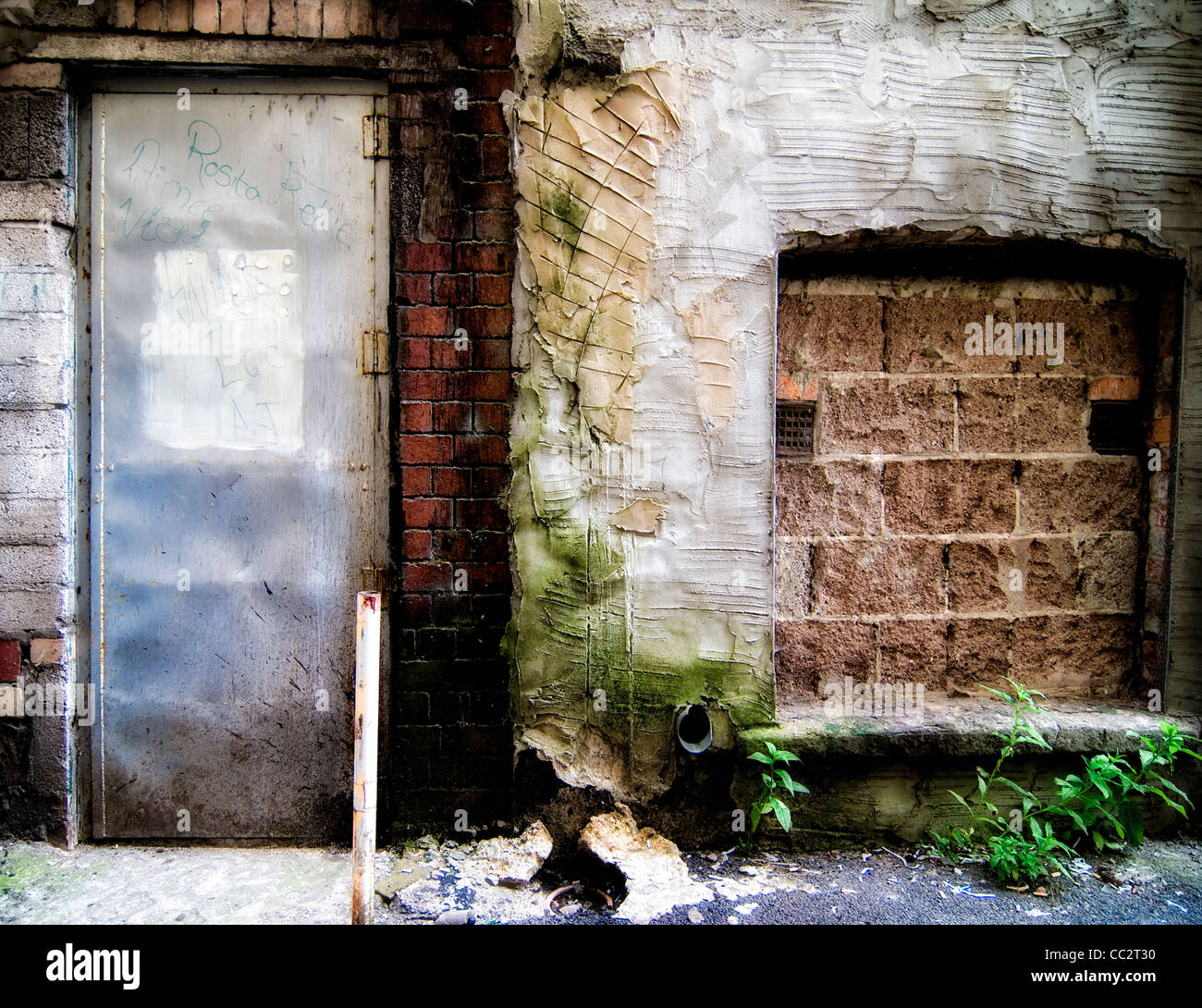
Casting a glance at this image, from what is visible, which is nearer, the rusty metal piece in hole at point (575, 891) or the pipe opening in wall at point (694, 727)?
the rusty metal piece in hole at point (575, 891)

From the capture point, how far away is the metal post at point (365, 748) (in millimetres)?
1901

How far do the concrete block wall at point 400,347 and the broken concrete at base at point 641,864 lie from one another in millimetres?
365

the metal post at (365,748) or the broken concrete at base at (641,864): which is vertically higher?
the metal post at (365,748)

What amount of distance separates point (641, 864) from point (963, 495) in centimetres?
176

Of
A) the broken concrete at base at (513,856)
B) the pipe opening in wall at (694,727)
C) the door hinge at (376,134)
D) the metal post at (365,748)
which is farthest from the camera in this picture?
the door hinge at (376,134)

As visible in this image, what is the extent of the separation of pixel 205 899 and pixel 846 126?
326 cm

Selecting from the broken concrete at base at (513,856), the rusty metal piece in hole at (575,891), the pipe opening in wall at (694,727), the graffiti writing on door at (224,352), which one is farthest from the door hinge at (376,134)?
the rusty metal piece in hole at (575,891)

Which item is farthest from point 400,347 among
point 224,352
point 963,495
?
point 963,495

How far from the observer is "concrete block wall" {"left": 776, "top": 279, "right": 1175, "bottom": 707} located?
2803mm

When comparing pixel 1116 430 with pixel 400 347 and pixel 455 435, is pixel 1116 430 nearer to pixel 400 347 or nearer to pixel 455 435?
pixel 455 435

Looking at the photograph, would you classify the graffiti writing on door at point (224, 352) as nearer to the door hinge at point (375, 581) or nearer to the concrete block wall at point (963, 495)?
the door hinge at point (375, 581)

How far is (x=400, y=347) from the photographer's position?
259 centimetres

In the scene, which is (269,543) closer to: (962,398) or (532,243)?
(532,243)

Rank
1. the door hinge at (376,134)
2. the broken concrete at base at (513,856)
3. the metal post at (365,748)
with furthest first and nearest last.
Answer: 1. the door hinge at (376,134)
2. the broken concrete at base at (513,856)
3. the metal post at (365,748)
